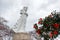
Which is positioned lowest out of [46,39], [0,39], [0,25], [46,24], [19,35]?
[0,39]

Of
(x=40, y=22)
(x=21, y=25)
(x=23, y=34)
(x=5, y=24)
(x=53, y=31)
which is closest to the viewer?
(x=53, y=31)

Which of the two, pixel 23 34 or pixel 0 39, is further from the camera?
pixel 0 39

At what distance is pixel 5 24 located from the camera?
23.3 m

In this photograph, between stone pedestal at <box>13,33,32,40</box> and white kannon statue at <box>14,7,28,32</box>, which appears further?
white kannon statue at <box>14,7,28,32</box>

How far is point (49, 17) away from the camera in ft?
15.6

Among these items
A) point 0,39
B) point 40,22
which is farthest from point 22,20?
point 0,39

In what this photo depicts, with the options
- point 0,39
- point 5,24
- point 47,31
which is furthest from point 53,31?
point 5,24

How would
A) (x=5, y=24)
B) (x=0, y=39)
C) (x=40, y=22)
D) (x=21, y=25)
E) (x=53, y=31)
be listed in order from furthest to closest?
1. (x=5, y=24)
2. (x=0, y=39)
3. (x=21, y=25)
4. (x=40, y=22)
5. (x=53, y=31)

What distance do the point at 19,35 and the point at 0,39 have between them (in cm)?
1227

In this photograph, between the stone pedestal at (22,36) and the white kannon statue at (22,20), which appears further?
the white kannon statue at (22,20)

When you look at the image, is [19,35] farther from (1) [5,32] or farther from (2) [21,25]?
(1) [5,32]

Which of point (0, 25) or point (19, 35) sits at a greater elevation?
point (19, 35)

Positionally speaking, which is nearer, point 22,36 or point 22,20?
point 22,36

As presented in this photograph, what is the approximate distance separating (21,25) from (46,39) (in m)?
6.32
